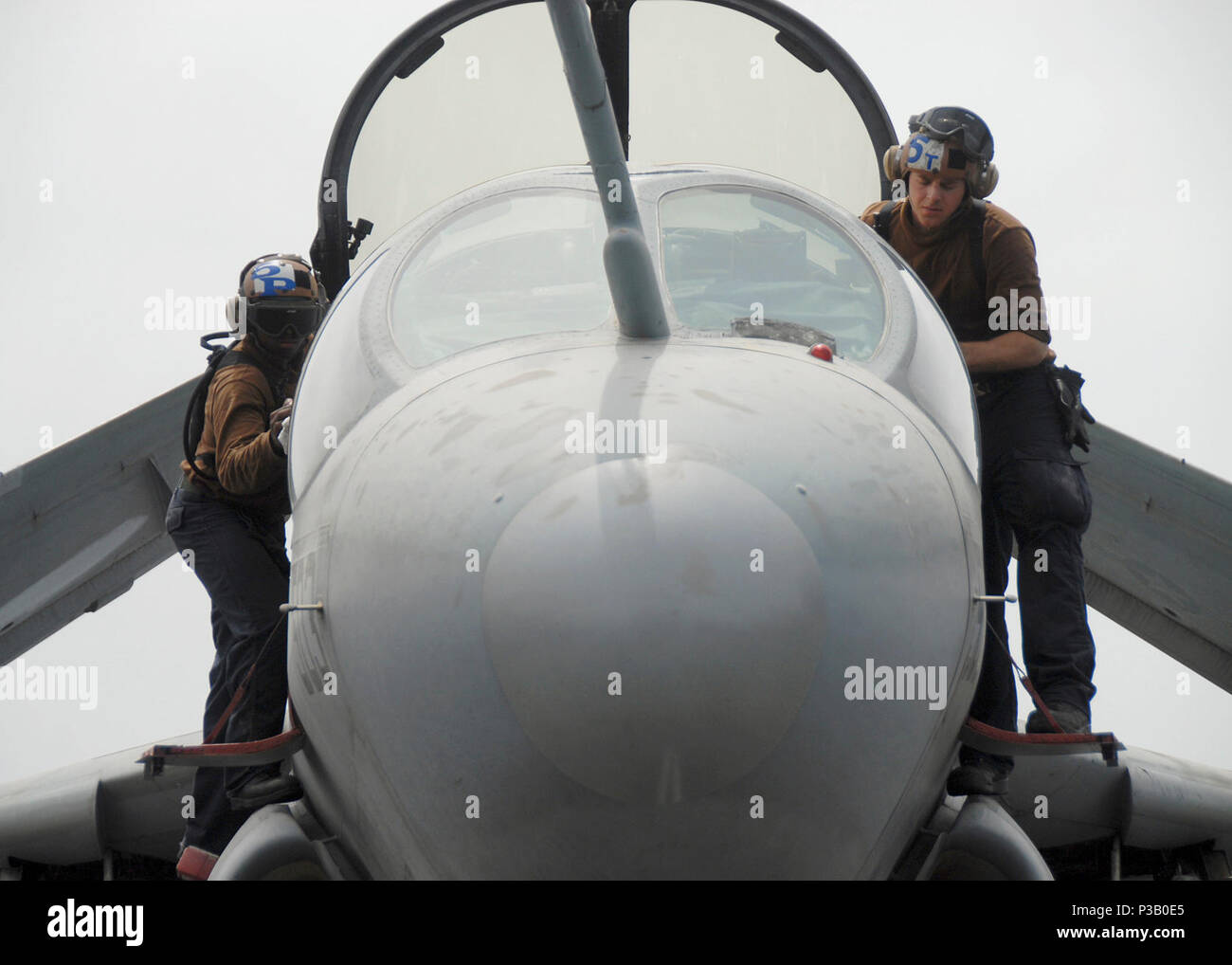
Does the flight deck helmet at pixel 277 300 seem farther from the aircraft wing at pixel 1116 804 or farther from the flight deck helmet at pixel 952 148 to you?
the aircraft wing at pixel 1116 804

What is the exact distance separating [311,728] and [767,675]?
1277mm

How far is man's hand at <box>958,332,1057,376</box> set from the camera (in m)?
5.00

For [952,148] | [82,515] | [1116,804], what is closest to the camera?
[1116,804]

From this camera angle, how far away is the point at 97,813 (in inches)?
219

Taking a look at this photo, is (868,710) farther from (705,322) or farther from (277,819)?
(277,819)

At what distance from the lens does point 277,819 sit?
12.2 ft

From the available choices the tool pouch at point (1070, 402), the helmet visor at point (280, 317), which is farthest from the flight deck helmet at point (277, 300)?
the tool pouch at point (1070, 402)

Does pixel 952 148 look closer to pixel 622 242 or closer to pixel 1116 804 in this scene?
pixel 622 242

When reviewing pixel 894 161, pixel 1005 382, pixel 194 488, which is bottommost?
pixel 194 488

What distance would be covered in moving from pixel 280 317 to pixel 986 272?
2.50 metres

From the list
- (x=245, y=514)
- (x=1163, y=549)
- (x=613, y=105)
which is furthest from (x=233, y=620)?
(x=1163, y=549)

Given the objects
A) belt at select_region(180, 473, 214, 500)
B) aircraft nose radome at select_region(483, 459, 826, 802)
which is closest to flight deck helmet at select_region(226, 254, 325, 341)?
belt at select_region(180, 473, 214, 500)

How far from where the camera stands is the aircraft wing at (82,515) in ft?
21.9

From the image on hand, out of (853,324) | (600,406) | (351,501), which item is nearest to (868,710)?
(600,406)
